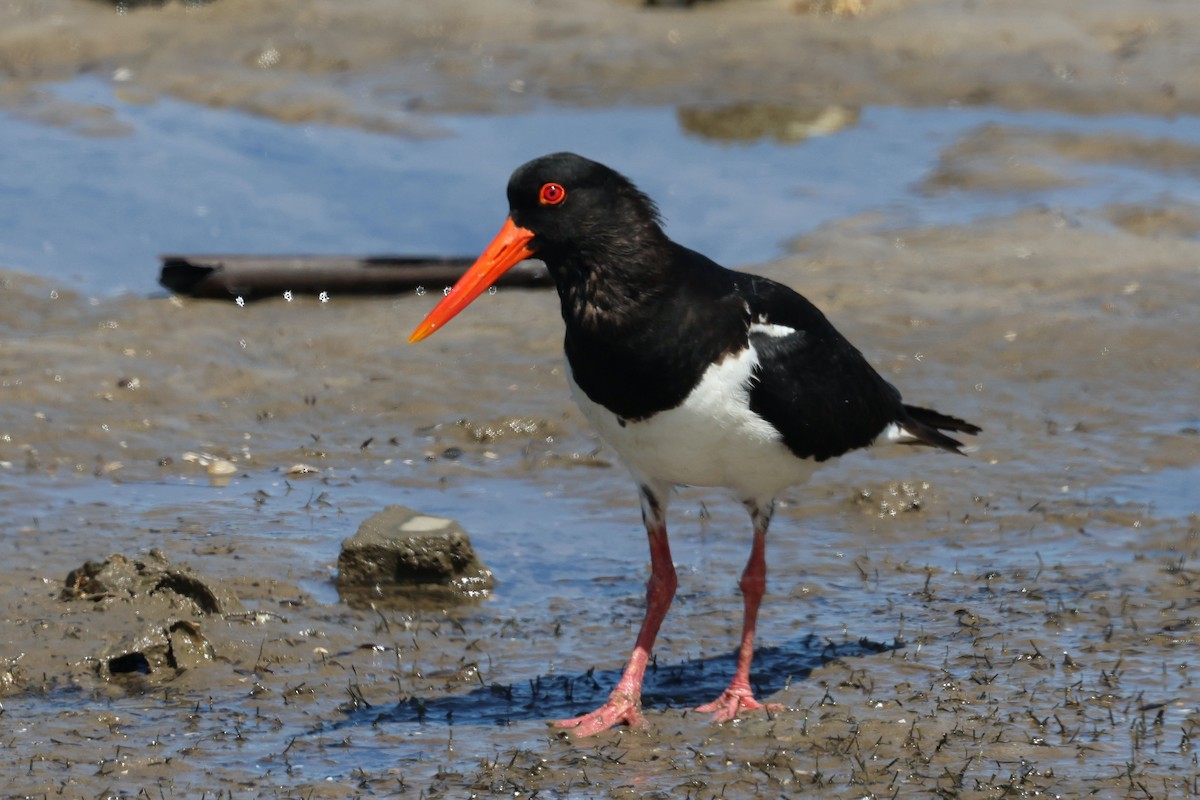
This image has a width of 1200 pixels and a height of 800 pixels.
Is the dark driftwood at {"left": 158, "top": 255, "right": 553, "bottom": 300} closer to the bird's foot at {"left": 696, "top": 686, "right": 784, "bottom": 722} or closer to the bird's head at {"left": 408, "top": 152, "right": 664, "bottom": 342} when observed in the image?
the bird's head at {"left": 408, "top": 152, "right": 664, "bottom": 342}

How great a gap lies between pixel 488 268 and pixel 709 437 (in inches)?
36.2

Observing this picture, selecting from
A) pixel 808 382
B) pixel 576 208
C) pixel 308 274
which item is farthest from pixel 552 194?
pixel 308 274

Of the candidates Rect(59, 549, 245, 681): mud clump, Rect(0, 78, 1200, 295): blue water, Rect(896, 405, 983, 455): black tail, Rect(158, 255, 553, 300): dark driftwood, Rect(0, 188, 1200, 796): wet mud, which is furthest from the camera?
Rect(0, 78, 1200, 295): blue water

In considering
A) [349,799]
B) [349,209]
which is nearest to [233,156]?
[349,209]

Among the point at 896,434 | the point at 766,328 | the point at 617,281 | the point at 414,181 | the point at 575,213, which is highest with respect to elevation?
the point at 414,181

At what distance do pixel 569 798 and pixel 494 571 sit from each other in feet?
6.45

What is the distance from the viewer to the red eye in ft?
17.3

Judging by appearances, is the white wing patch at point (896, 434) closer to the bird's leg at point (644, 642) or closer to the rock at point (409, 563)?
the bird's leg at point (644, 642)

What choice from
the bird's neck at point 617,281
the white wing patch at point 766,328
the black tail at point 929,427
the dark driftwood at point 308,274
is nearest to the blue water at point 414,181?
the dark driftwood at point 308,274

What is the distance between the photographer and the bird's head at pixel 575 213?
5270 millimetres

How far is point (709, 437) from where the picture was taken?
5152 millimetres

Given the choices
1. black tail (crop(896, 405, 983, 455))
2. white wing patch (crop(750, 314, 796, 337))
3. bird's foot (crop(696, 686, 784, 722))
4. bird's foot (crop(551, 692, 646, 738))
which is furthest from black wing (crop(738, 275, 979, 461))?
bird's foot (crop(551, 692, 646, 738))

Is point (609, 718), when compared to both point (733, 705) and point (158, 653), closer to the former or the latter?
point (733, 705)

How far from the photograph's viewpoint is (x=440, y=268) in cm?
975
